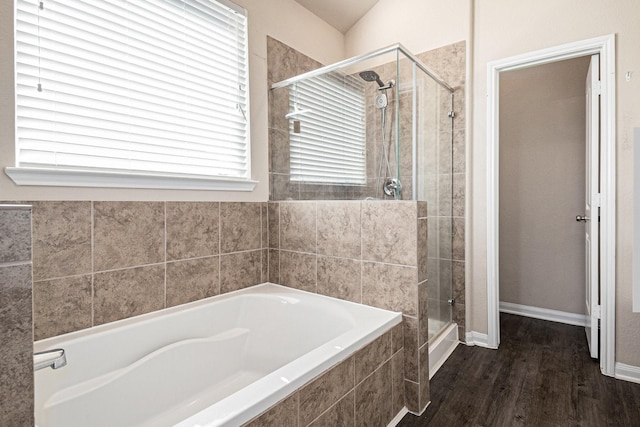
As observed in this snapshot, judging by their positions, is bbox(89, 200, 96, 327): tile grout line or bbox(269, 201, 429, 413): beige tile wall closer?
bbox(89, 200, 96, 327): tile grout line

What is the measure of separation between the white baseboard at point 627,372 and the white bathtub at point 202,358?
1500 millimetres

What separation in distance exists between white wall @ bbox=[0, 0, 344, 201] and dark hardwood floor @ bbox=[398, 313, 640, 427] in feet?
5.37

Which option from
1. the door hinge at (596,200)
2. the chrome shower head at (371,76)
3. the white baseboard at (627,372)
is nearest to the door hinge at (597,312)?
the white baseboard at (627,372)

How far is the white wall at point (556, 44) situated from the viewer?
6.61 feet

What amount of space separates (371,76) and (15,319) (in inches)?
75.4

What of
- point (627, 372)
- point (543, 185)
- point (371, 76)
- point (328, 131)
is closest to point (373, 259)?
point (328, 131)

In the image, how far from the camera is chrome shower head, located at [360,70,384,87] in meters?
1.98

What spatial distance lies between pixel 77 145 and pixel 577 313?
3.81m

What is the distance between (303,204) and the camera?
7.12ft

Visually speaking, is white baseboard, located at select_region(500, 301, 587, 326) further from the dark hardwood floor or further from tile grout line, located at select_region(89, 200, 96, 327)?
tile grout line, located at select_region(89, 200, 96, 327)

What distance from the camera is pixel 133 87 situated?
168 centimetres

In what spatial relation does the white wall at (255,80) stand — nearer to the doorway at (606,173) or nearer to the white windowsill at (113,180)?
the white windowsill at (113,180)

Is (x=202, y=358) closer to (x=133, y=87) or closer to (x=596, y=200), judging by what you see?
(x=133, y=87)

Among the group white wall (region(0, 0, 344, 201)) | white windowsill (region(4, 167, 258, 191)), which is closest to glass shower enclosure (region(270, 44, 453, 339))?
white wall (region(0, 0, 344, 201))
